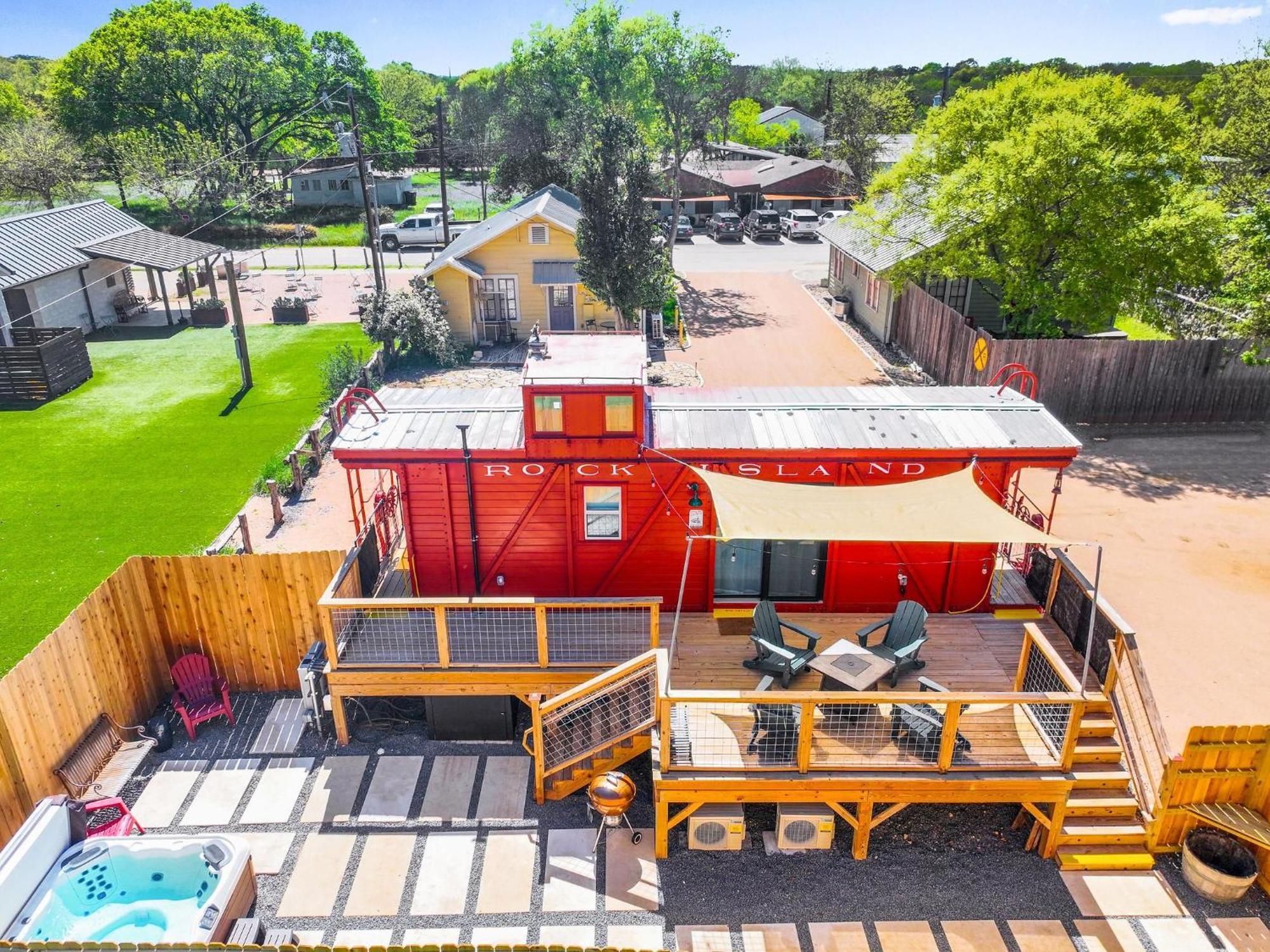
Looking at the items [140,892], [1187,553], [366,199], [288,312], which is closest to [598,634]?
[140,892]

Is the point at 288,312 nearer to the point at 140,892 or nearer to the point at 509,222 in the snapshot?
the point at 509,222

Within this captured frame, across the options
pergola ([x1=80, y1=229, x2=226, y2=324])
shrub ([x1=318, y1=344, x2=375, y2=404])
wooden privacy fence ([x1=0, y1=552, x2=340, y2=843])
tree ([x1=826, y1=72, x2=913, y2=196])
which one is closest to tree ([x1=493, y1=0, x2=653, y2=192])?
tree ([x1=826, y1=72, x2=913, y2=196])

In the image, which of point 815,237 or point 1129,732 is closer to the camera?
point 1129,732

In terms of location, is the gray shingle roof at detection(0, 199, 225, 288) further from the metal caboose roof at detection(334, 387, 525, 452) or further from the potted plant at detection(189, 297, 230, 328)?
the metal caboose roof at detection(334, 387, 525, 452)

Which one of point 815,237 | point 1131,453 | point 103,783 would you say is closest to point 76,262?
point 103,783

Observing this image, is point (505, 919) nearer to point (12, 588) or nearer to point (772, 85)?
point (12, 588)

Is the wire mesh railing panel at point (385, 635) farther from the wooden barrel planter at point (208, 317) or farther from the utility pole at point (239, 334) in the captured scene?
the wooden barrel planter at point (208, 317)
